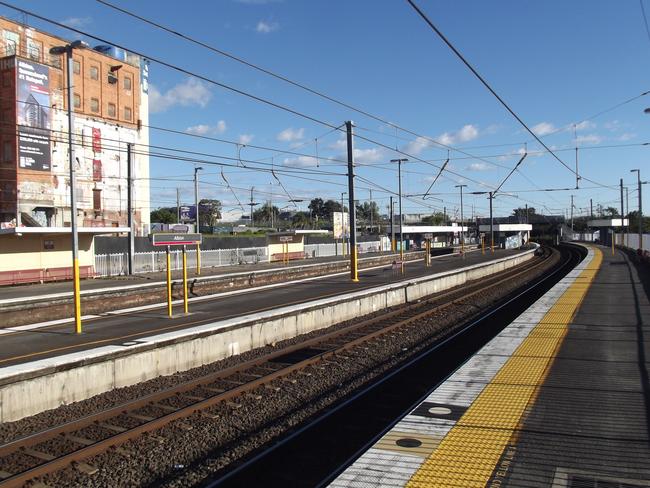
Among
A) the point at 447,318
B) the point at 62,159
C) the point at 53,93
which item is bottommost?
the point at 447,318

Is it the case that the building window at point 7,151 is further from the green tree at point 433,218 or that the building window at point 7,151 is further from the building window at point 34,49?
the green tree at point 433,218

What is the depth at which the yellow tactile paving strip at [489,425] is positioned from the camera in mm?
5602

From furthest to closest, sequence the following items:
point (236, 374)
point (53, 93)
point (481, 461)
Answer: point (53, 93), point (236, 374), point (481, 461)

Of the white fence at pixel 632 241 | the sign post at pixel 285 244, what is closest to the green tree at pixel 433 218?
the white fence at pixel 632 241

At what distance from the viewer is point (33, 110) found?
53219mm

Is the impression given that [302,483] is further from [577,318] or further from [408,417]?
[577,318]

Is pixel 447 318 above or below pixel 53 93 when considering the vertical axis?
below

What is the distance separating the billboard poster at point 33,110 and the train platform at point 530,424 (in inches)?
1921

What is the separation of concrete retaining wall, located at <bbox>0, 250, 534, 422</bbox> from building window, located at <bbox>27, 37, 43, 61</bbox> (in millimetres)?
53703

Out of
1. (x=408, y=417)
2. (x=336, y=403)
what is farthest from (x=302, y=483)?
(x=336, y=403)

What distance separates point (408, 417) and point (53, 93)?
6172 centimetres

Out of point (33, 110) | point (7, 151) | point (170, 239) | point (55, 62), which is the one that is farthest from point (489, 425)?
point (55, 62)

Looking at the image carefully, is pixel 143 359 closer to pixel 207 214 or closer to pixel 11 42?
pixel 11 42

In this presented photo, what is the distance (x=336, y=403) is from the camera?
→ 9445 mm
